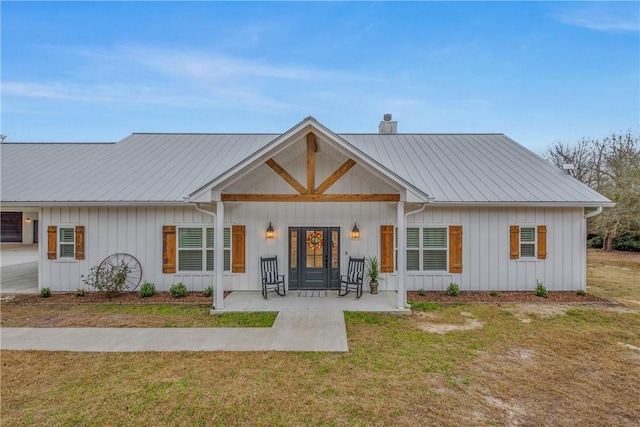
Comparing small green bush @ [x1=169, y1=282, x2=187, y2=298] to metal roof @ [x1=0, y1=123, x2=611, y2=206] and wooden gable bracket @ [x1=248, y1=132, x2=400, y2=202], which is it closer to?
metal roof @ [x1=0, y1=123, x2=611, y2=206]

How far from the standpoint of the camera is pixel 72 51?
17375 millimetres

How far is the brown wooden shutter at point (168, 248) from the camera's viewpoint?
28.6 feet

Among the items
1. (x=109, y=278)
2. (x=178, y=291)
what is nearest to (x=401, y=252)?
(x=178, y=291)

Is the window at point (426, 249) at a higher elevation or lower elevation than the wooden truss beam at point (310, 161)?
lower

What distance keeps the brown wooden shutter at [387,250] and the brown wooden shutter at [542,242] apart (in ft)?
13.6

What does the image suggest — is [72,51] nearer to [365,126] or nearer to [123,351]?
[123,351]

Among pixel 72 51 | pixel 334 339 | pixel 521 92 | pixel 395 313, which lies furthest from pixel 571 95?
pixel 72 51

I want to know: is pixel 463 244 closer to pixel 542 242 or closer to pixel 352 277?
pixel 542 242

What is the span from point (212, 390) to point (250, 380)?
19.7 inches

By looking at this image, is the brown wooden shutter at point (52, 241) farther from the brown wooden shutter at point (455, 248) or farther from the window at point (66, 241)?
the brown wooden shutter at point (455, 248)

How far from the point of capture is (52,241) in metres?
8.73

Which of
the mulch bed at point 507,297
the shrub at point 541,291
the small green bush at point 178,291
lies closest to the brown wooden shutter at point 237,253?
the small green bush at point 178,291

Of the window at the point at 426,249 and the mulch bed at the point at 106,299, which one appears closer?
the mulch bed at the point at 106,299

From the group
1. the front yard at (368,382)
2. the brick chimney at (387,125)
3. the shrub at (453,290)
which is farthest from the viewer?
the brick chimney at (387,125)
